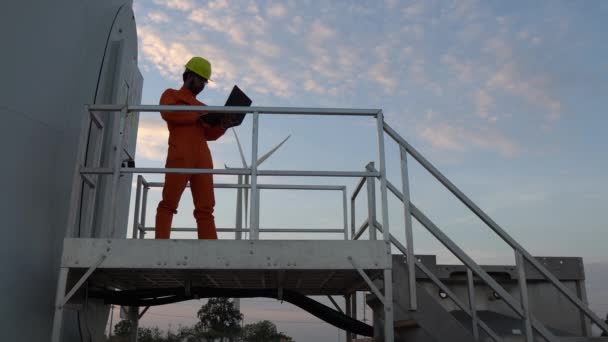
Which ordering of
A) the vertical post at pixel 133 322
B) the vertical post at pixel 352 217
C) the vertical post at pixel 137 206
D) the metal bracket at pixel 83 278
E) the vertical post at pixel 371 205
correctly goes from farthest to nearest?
the vertical post at pixel 352 217
the vertical post at pixel 133 322
the vertical post at pixel 137 206
the vertical post at pixel 371 205
the metal bracket at pixel 83 278

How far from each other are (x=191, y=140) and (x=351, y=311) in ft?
10.8

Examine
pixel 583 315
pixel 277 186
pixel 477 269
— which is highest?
pixel 277 186

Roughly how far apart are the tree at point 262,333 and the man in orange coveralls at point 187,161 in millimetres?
26138

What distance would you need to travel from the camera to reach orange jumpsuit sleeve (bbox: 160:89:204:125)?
5.36m

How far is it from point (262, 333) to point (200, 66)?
28.3m

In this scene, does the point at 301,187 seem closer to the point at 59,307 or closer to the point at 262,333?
the point at 59,307

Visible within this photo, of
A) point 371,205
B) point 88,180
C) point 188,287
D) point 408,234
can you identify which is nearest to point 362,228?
point 371,205

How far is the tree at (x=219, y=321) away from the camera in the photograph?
30250 millimetres

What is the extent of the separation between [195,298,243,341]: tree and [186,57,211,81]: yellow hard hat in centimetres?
2569

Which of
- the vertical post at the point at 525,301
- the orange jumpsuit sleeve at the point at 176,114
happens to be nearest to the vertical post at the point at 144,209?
the orange jumpsuit sleeve at the point at 176,114

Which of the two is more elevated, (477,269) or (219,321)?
(219,321)

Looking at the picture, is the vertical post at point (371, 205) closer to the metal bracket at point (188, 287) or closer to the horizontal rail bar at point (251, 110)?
the horizontal rail bar at point (251, 110)

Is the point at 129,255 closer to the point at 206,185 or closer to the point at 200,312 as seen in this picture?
the point at 206,185

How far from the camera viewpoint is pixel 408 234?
4926mm
